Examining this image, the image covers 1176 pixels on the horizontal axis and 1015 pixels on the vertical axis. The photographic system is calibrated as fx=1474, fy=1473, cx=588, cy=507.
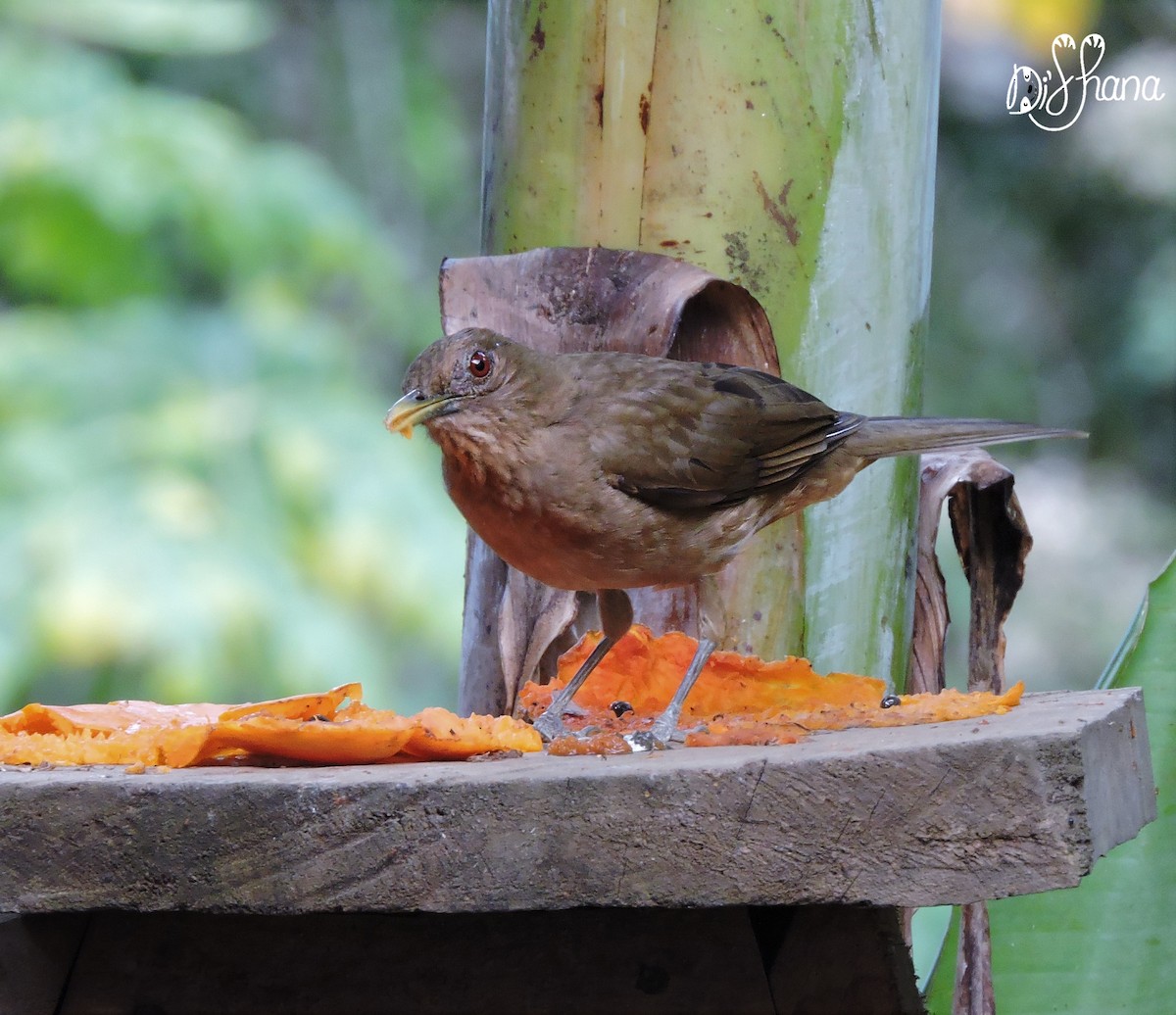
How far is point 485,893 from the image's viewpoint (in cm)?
185

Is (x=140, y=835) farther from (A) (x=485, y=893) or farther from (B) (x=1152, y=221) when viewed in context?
(B) (x=1152, y=221)

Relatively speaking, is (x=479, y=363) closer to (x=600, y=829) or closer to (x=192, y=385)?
(x=600, y=829)

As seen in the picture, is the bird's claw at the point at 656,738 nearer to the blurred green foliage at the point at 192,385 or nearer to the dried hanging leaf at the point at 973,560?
the dried hanging leaf at the point at 973,560

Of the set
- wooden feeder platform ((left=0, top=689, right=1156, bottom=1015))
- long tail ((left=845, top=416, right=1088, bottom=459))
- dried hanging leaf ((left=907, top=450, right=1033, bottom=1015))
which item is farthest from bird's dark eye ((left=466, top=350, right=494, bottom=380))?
wooden feeder platform ((left=0, top=689, right=1156, bottom=1015))

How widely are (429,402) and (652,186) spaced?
27.4 inches

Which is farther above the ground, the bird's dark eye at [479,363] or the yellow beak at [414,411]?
the bird's dark eye at [479,363]

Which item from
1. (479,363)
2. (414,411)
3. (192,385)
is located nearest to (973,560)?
(479,363)

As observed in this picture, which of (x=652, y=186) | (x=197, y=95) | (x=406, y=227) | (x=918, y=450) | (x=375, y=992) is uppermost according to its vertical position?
(x=197, y=95)

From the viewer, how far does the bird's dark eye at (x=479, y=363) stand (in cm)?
317

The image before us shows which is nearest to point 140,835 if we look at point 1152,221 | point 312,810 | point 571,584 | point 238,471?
point 312,810

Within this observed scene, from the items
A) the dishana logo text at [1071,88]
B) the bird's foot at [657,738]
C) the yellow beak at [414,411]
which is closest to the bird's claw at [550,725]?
the bird's foot at [657,738]

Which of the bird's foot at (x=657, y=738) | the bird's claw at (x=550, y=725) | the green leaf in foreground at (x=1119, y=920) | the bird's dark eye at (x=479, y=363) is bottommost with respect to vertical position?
the green leaf in foreground at (x=1119, y=920)

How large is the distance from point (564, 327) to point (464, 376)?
0.36m

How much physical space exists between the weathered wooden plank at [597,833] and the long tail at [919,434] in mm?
1377
